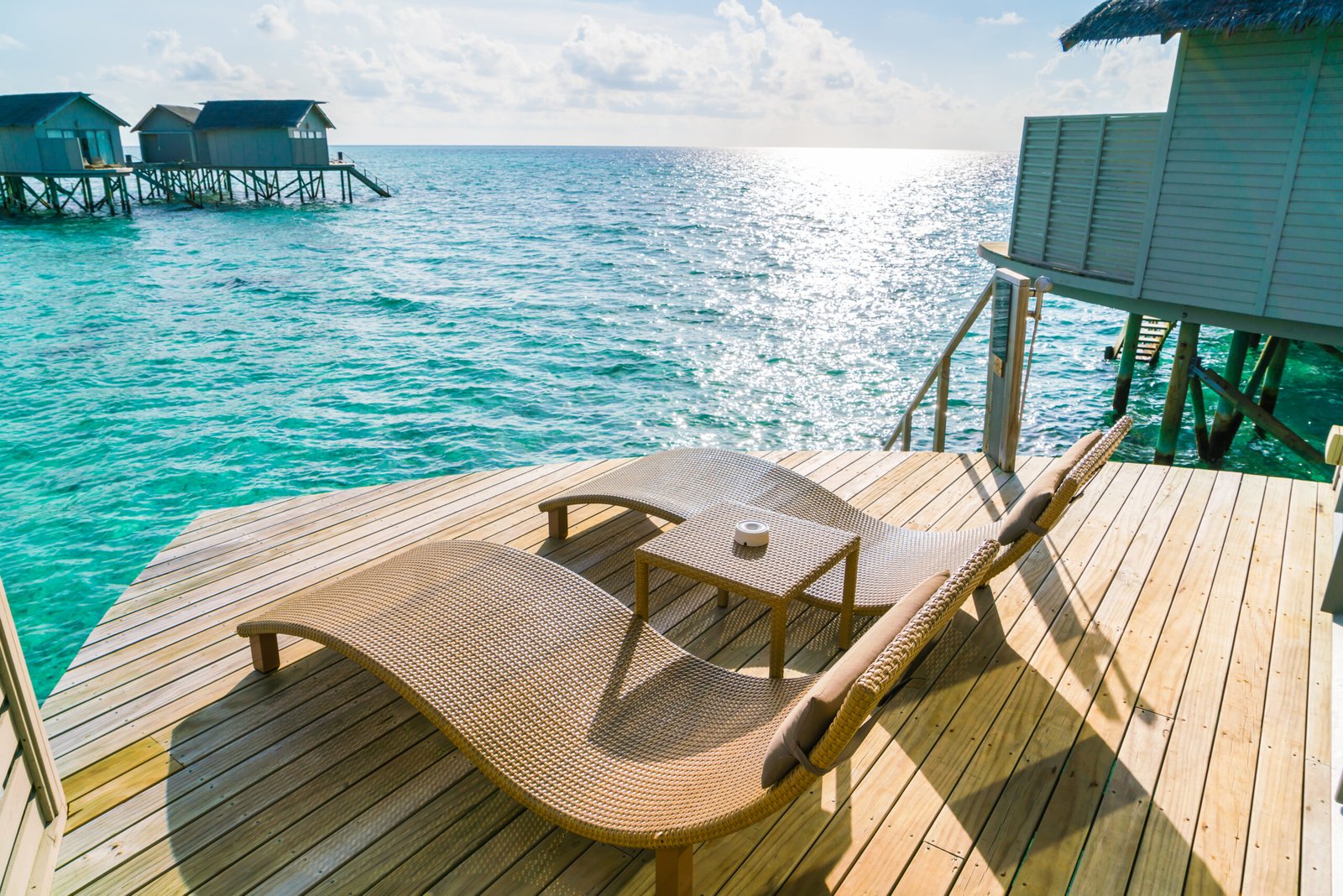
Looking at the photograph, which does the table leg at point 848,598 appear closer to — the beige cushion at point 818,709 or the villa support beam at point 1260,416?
the beige cushion at point 818,709

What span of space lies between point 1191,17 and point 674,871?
27.1 ft

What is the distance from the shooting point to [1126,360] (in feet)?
39.3

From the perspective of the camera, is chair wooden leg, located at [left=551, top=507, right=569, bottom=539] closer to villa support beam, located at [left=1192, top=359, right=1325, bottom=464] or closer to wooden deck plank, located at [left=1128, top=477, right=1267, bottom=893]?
wooden deck plank, located at [left=1128, top=477, right=1267, bottom=893]

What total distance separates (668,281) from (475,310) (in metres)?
6.46

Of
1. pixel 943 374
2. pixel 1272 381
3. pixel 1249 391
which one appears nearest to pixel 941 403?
pixel 943 374

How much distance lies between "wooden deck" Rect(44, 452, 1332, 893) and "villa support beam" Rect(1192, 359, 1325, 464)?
5.01 metres

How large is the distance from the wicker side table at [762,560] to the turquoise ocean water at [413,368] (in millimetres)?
6070

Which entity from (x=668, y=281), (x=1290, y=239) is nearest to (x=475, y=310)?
(x=668, y=281)

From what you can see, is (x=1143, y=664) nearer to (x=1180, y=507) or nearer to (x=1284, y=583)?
(x=1284, y=583)

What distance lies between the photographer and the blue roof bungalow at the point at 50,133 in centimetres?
3120

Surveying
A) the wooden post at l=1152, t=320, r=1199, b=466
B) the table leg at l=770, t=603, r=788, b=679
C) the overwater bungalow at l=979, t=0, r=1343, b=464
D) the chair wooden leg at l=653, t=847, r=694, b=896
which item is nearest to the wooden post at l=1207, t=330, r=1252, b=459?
the overwater bungalow at l=979, t=0, r=1343, b=464

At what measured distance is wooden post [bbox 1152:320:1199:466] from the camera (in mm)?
8602

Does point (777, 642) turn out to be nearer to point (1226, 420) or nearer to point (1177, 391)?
point (1177, 391)

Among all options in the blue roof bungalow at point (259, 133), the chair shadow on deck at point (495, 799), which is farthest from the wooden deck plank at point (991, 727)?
the blue roof bungalow at point (259, 133)
